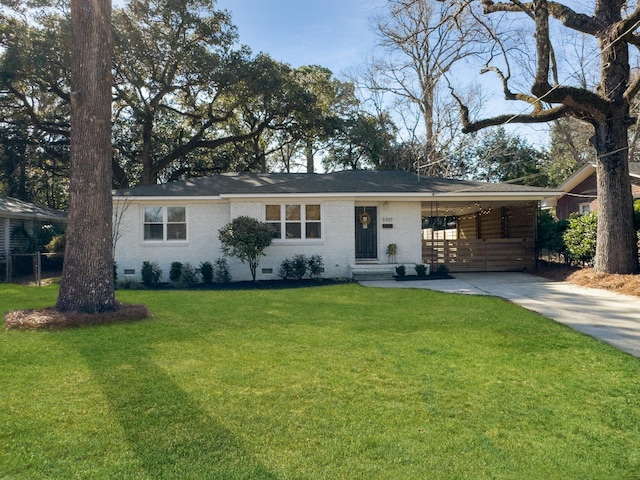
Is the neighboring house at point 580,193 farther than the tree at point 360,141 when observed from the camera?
No

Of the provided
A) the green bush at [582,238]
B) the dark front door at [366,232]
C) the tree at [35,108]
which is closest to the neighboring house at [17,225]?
the tree at [35,108]

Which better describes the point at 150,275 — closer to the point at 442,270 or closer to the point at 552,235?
the point at 442,270

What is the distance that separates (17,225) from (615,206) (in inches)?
864

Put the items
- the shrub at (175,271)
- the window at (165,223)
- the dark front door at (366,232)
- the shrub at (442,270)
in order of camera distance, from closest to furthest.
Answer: the shrub at (175,271)
the window at (165,223)
the shrub at (442,270)
the dark front door at (366,232)

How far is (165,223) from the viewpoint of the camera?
48.4ft

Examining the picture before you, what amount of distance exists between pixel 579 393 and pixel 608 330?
3.19 meters

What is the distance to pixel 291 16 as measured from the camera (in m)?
17.1

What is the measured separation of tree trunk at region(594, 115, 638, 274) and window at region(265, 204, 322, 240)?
7.99 meters

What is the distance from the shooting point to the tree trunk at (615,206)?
1149cm

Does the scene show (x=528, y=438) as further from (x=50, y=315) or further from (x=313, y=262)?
(x=313, y=262)

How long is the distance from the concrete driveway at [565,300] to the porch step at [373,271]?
2.62ft

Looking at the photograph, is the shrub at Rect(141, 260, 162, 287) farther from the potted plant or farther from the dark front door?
the potted plant

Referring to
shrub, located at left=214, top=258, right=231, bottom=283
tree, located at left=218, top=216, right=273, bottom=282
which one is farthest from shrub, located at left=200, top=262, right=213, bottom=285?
tree, located at left=218, top=216, right=273, bottom=282

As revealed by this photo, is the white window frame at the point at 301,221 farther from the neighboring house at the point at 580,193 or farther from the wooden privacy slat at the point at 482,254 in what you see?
the neighboring house at the point at 580,193
